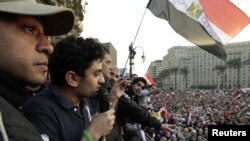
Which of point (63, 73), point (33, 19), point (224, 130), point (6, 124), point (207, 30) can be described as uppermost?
point (207, 30)

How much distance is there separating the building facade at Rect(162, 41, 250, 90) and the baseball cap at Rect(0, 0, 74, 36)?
414 ft

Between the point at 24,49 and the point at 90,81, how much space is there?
0.83 metres

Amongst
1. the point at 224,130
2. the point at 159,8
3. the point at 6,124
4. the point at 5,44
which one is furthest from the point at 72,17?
the point at 159,8

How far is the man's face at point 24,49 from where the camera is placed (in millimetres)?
1277

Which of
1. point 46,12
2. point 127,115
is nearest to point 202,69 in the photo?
point 127,115

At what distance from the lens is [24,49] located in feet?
4.32

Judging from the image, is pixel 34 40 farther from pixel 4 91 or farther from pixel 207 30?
pixel 207 30

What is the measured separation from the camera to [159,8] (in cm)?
648

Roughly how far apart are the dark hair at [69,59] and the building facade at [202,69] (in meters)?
126

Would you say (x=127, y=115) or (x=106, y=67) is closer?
(x=127, y=115)

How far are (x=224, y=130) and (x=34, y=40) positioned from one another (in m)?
3.85

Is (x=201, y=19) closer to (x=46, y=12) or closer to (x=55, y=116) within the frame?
(x=55, y=116)

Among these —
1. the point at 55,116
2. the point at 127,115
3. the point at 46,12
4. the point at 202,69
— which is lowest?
the point at 127,115

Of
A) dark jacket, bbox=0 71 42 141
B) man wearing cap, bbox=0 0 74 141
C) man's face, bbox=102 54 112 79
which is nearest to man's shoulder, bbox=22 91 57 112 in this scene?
man wearing cap, bbox=0 0 74 141
